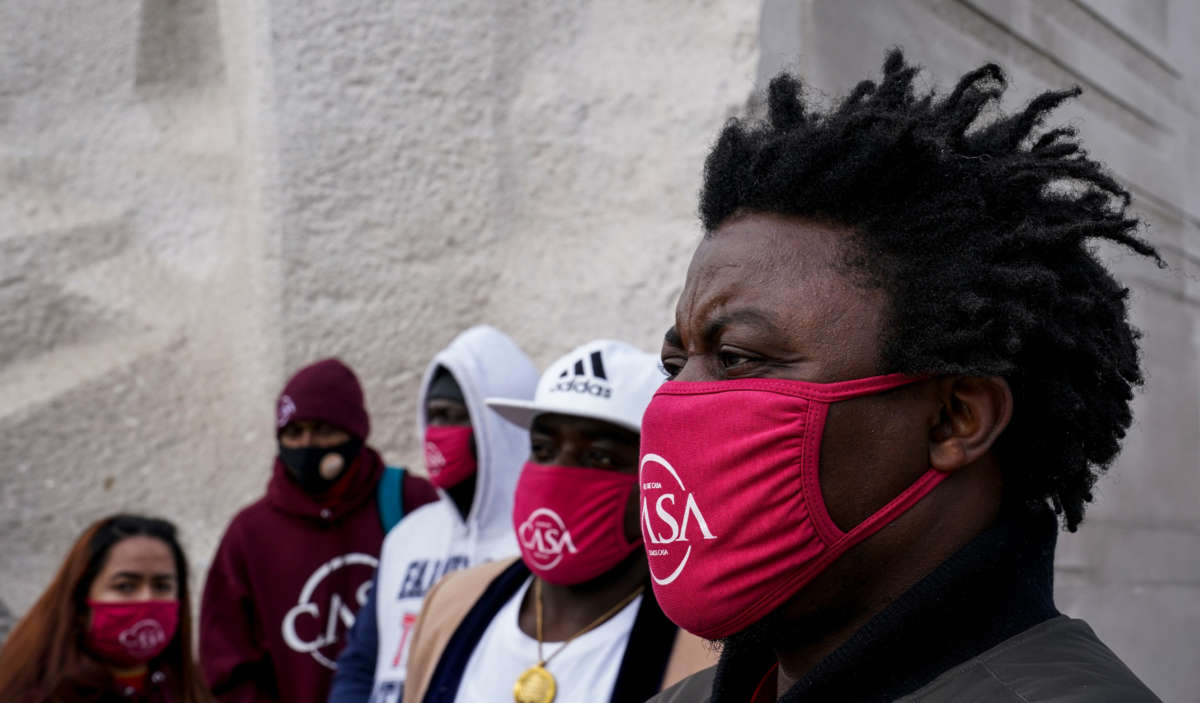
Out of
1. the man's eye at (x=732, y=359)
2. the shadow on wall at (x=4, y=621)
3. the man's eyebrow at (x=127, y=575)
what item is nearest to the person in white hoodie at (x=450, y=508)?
the man's eyebrow at (x=127, y=575)

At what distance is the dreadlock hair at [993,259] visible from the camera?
5.45 ft

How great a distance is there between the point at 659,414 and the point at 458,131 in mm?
5031

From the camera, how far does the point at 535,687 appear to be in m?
2.96

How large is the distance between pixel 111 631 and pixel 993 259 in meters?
3.73

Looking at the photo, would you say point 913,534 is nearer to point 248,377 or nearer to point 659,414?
point 659,414

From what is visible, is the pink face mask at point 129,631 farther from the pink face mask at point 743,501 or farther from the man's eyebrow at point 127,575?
the pink face mask at point 743,501

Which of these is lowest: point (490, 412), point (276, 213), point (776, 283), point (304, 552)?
point (304, 552)

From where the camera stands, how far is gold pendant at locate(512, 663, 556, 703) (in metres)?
2.95

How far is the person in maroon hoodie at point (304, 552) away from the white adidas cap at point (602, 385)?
5.23ft

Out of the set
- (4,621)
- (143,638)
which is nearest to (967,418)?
(143,638)

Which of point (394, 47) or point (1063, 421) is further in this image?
point (394, 47)

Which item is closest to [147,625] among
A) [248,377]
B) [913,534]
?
[248,377]

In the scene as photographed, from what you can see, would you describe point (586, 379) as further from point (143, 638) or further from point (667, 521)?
point (143, 638)

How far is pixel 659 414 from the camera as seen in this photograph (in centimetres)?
180
